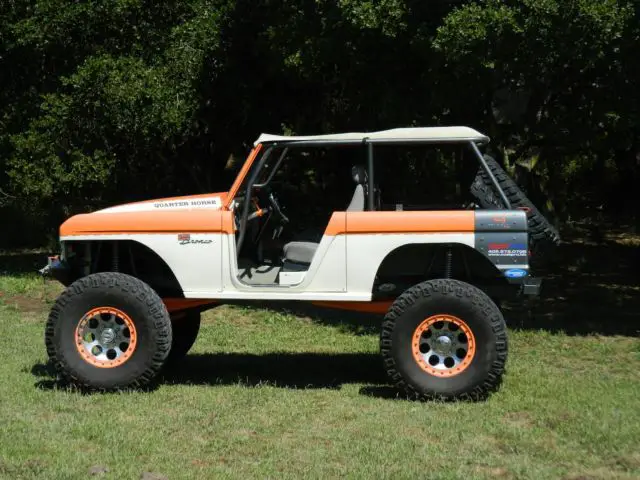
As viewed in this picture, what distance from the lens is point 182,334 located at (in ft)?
31.1

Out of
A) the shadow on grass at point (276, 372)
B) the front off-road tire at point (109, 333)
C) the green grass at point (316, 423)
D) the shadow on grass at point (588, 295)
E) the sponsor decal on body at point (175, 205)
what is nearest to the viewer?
the green grass at point (316, 423)

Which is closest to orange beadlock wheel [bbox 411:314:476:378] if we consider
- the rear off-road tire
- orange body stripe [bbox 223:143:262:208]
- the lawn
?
the lawn

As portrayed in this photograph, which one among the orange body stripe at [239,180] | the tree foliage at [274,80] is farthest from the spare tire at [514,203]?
the tree foliage at [274,80]

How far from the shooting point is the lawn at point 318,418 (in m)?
6.12

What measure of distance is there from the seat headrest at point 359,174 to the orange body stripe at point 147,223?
1.09 metres

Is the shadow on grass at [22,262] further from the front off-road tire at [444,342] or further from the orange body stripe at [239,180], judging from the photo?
the front off-road tire at [444,342]

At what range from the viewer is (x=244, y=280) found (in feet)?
26.8

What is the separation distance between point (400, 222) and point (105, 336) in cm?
255

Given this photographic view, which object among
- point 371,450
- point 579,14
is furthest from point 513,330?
point 371,450

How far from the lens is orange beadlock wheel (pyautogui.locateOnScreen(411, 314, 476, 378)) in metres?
7.70

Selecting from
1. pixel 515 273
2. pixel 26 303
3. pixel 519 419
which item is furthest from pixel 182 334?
pixel 26 303

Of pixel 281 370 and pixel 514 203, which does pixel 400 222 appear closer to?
pixel 514 203

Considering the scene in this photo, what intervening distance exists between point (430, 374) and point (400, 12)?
652 centimetres

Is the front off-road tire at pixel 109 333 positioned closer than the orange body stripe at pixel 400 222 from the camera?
No
